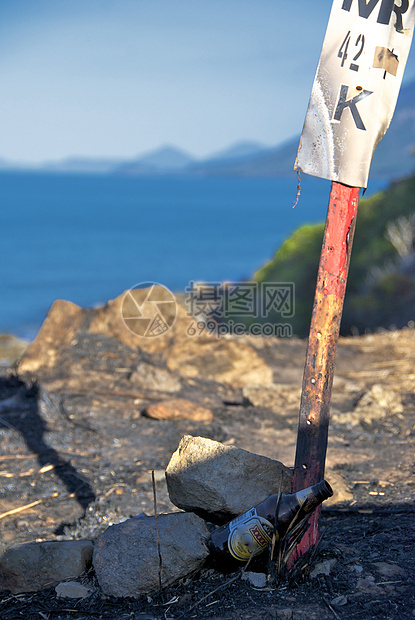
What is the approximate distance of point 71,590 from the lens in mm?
3561

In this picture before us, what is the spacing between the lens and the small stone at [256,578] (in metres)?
3.31

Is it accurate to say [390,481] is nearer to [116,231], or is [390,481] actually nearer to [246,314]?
[246,314]

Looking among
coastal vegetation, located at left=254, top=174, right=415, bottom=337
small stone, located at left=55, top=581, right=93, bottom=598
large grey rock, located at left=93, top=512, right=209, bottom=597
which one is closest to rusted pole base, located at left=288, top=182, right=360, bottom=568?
large grey rock, located at left=93, top=512, right=209, bottom=597

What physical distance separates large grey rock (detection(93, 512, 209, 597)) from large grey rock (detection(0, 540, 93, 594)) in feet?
0.85

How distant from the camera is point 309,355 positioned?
339cm

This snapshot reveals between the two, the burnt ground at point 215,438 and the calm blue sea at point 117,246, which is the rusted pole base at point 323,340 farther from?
the calm blue sea at point 117,246

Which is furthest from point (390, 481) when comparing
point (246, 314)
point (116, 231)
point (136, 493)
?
point (116, 231)

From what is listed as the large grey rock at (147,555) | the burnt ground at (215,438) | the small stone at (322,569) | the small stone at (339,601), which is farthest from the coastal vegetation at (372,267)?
the small stone at (339,601)

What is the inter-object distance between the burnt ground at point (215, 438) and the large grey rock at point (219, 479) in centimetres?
39

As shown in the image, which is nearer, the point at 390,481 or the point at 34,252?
the point at 390,481

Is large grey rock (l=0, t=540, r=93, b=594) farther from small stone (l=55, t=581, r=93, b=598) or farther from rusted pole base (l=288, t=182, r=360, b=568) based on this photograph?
rusted pole base (l=288, t=182, r=360, b=568)

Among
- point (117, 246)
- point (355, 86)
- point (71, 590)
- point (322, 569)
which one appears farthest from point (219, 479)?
point (117, 246)

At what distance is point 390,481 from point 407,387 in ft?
8.59

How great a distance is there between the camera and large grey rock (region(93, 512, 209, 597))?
11.3ft
